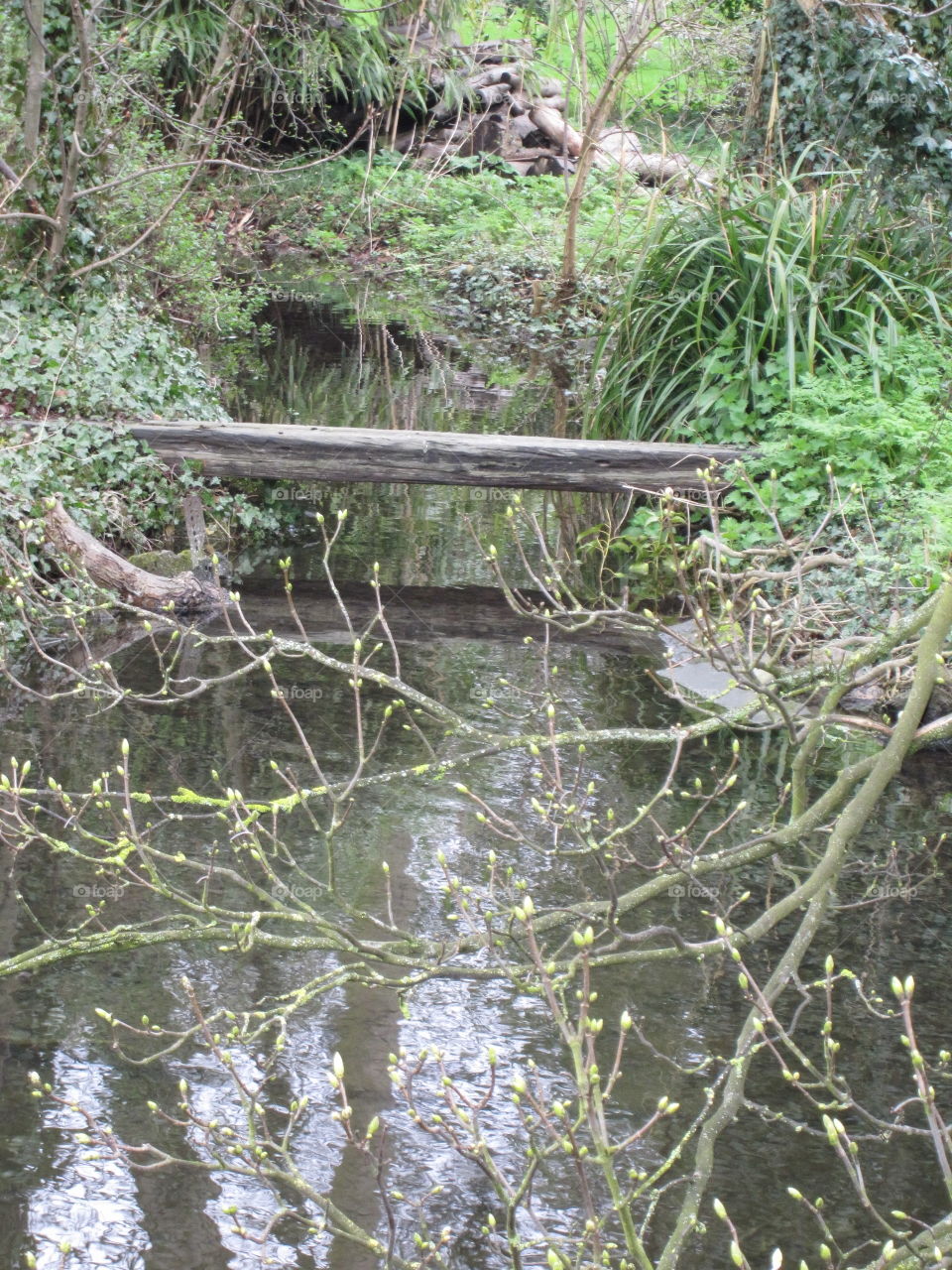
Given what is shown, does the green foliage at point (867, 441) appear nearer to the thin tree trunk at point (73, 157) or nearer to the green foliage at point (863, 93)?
the green foliage at point (863, 93)

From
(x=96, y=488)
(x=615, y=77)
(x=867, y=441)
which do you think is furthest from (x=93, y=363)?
(x=615, y=77)

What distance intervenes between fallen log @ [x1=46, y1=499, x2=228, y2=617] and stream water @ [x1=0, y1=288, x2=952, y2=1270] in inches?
14.6

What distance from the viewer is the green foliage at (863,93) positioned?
341 inches

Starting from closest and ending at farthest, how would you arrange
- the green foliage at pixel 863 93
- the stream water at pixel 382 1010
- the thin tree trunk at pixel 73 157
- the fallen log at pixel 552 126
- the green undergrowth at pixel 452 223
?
the stream water at pixel 382 1010
the green foliage at pixel 863 93
the thin tree trunk at pixel 73 157
the green undergrowth at pixel 452 223
the fallen log at pixel 552 126

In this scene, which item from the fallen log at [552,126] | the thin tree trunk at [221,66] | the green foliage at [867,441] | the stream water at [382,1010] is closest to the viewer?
the stream water at [382,1010]

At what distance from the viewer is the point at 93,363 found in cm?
841

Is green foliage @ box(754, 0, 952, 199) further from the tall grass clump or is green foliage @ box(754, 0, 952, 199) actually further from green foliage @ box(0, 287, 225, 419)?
green foliage @ box(0, 287, 225, 419)

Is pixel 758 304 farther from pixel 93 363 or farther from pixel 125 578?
pixel 125 578

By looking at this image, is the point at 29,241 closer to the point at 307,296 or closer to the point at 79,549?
the point at 79,549

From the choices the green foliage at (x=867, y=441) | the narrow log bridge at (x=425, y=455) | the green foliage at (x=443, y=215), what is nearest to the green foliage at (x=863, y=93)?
the green foliage at (x=867, y=441)

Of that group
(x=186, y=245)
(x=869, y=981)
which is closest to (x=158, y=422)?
(x=186, y=245)

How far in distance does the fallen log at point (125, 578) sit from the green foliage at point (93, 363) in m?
0.95

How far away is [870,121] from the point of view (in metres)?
8.97

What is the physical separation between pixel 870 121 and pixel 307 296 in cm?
1024
